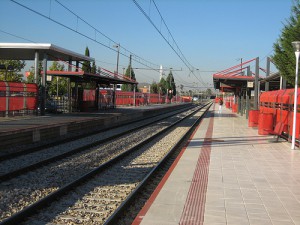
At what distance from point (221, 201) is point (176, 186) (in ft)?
4.08

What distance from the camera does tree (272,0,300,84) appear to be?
44.7 feet

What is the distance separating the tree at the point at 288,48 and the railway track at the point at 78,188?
19.6 ft

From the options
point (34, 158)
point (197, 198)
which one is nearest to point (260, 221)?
point (197, 198)

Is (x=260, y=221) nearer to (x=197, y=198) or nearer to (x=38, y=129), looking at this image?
(x=197, y=198)

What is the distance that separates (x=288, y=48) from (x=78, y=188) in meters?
9.87

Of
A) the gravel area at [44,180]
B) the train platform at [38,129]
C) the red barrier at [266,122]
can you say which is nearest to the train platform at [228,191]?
the gravel area at [44,180]

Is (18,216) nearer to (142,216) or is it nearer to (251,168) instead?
(142,216)

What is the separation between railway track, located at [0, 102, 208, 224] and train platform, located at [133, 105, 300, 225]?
2.57ft

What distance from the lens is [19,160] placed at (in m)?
10.7

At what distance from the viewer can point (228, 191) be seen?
22.7 feet

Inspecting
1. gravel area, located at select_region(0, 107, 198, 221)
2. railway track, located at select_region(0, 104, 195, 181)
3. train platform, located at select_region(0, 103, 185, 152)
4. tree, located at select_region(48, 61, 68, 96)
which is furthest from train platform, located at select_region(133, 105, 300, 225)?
tree, located at select_region(48, 61, 68, 96)

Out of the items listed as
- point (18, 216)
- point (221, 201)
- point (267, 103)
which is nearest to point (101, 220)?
point (18, 216)

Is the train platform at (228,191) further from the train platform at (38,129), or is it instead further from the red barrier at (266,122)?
the train platform at (38,129)

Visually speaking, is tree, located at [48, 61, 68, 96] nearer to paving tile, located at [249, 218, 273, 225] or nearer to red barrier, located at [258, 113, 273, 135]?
red barrier, located at [258, 113, 273, 135]
